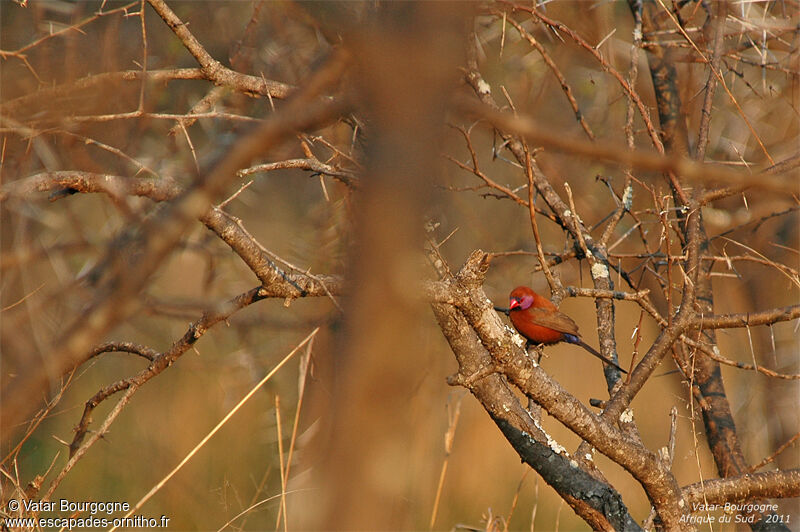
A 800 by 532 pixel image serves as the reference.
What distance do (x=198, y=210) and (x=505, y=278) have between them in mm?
4290

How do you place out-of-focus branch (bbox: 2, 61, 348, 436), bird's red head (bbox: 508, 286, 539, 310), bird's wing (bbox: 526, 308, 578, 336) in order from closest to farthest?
out-of-focus branch (bbox: 2, 61, 348, 436), bird's wing (bbox: 526, 308, 578, 336), bird's red head (bbox: 508, 286, 539, 310)

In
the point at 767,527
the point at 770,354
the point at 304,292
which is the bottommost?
the point at 304,292

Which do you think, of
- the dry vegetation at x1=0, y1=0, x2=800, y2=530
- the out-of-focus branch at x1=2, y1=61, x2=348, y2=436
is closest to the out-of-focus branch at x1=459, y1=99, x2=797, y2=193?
the dry vegetation at x1=0, y1=0, x2=800, y2=530

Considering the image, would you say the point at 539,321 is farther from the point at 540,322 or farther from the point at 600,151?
the point at 600,151

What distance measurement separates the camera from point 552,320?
10.5 feet

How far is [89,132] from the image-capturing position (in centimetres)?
300

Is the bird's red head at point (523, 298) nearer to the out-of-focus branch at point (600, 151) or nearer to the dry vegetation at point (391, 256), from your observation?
Result: the dry vegetation at point (391, 256)

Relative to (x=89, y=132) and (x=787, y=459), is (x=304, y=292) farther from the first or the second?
(x=787, y=459)

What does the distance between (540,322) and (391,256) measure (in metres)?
2.68

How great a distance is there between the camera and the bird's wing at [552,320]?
319 cm

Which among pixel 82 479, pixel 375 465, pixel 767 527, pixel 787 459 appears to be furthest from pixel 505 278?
pixel 375 465

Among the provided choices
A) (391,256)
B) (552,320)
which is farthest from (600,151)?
(552,320)

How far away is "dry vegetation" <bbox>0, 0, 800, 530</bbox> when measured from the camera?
25.0 inches

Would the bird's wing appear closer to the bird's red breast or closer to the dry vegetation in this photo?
the bird's red breast
